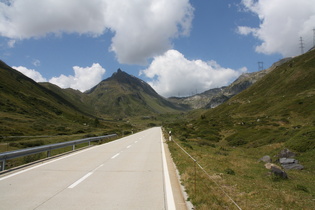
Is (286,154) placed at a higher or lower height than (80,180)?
lower

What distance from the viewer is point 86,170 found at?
35.8 feet

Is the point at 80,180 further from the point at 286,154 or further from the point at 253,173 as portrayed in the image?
the point at 286,154

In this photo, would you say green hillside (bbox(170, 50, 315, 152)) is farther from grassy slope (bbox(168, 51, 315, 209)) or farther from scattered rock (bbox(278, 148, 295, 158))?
scattered rock (bbox(278, 148, 295, 158))

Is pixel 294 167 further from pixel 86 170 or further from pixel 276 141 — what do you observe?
pixel 86 170

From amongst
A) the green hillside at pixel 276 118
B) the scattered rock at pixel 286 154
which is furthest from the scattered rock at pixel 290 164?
the green hillside at pixel 276 118

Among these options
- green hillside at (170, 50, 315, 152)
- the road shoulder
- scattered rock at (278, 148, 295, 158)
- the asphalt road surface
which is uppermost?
green hillside at (170, 50, 315, 152)

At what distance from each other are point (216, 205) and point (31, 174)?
26.4 ft

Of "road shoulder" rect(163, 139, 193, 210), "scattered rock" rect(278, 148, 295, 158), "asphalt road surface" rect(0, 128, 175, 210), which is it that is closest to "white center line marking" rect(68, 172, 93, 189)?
"asphalt road surface" rect(0, 128, 175, 210)

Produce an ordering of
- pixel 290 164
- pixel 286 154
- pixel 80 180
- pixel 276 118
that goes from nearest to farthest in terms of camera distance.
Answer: pixel 80 180
pixel 290 164
pixel 286 154
pixel 276 118

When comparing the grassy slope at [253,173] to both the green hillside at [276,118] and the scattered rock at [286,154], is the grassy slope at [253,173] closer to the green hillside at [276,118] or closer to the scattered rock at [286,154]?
the green hillside at [276,118]

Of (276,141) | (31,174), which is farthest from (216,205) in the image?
(276,141)

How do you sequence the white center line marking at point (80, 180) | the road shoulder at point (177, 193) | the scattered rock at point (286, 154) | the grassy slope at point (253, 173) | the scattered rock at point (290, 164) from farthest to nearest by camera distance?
the scattered rock at point (286, 154) < the scattered rock at point (290, 164) < the white center line marking at point (80, 180) < the grassy slope at point (253, 173) < the road shoulder at point (177, 193)

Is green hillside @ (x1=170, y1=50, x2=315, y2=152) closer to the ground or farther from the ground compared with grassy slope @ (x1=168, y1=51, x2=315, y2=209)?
farther from the ground

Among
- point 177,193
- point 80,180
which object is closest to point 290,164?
point 177,193
